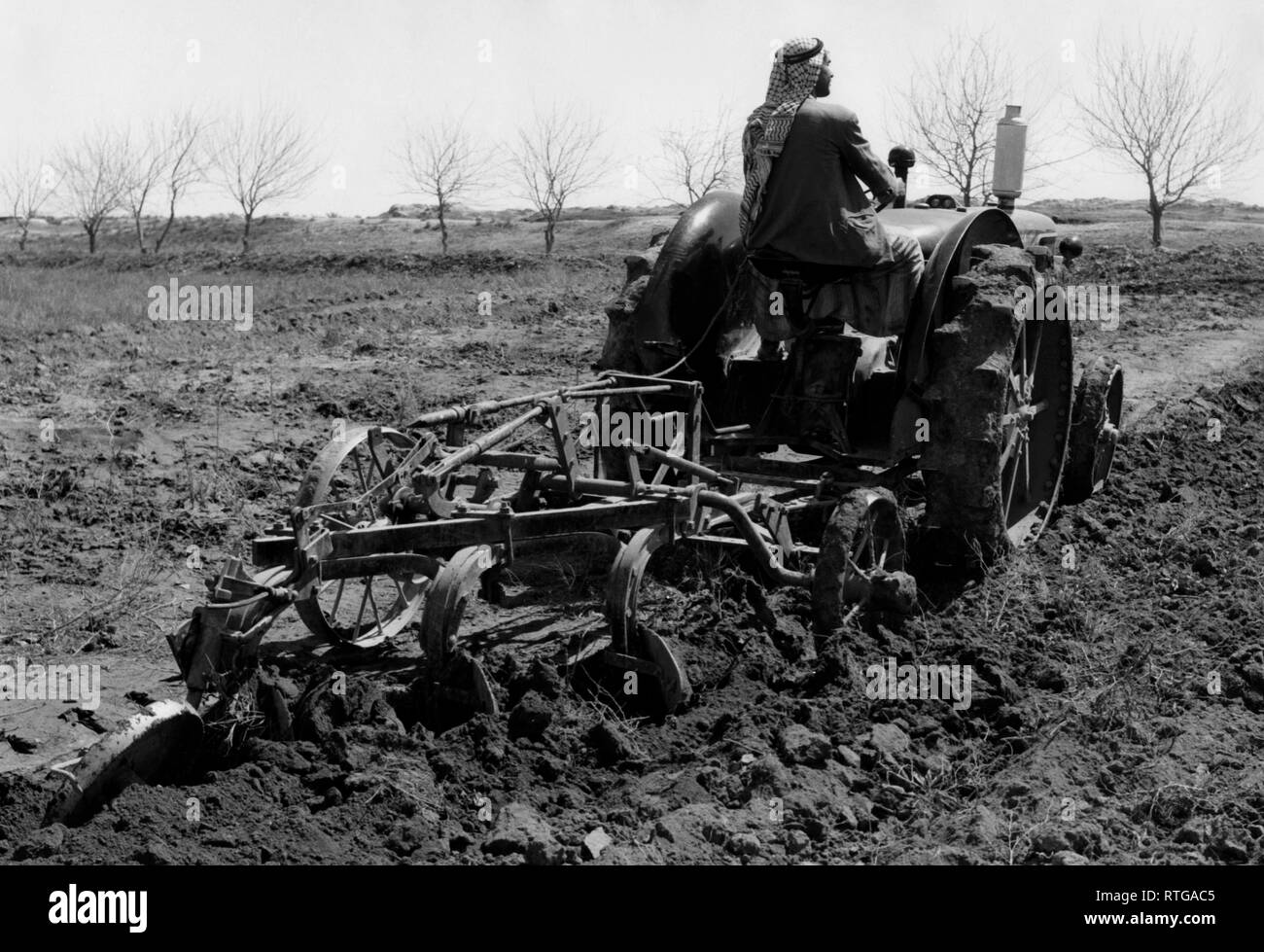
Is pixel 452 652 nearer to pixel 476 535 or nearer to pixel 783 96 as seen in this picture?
pixel 476 535

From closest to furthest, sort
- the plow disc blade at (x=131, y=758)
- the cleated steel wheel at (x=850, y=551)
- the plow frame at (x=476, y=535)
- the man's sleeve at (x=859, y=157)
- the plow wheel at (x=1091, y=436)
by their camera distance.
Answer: the plow disc blade at (x=131, y=758)
the plow frame at (x=476, y=535)
the cleated steel wheel at (x=850, y=551)
the man's sleeve at (x=859, y=157)
the plow wheel at (x=1091, y=436)

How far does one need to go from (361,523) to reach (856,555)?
1986 millimetres

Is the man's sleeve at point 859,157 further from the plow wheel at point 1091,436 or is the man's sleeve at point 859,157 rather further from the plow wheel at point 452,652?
the plow wheel at point 452,652

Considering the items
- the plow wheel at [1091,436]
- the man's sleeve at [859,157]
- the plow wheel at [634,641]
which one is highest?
the man's sleeve at [859,157]

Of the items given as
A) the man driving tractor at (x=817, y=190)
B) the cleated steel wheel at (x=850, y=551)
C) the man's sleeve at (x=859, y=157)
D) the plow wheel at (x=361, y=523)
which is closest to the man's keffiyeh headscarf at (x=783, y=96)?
the man driving tractor at (x=817, y=190)

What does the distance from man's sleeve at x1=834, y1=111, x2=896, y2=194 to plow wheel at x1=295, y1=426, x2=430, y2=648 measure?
7.58 feet

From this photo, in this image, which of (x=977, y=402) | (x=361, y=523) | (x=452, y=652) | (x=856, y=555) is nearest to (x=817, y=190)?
(x=977, y=402)

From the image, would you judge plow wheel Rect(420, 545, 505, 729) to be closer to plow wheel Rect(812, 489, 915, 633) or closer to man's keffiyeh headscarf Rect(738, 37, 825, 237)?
plow wheel Rect(812, 489, 915, 633)

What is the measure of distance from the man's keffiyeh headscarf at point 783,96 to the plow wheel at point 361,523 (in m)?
2.06

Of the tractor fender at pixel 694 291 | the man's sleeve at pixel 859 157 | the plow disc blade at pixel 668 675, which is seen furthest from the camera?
the tractor fender at pixel 694 291

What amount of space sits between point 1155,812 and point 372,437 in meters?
3.26

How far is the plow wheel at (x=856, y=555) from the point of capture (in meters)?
5.54

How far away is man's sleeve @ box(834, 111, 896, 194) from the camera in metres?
6.18
